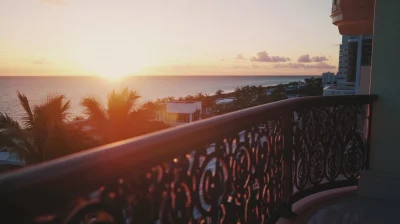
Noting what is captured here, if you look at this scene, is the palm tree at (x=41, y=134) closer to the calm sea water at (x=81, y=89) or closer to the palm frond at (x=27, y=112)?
the palm frond at (x=27, y=112)

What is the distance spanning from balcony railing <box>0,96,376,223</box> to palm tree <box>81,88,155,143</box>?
11211 mm

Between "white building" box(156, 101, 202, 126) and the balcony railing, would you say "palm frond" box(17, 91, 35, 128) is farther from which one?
"white building" box(156, 101, 202, 126)

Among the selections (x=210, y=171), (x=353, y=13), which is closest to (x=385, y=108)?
(x=210, y=171)

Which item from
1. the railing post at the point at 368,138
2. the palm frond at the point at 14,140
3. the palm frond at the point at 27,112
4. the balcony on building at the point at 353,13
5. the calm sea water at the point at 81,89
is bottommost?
the calm sea water at the point at 81,89

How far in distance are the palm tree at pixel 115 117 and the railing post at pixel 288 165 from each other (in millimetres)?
11410

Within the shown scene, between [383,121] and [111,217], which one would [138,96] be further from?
[111,217]

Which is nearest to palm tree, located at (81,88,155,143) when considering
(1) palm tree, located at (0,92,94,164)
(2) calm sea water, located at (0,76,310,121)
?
(2) calm sea water, located at (0,76,310,121)

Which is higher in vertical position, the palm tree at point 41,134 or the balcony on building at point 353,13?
the balcony on building at point 353,13

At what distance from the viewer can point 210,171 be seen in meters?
1.63

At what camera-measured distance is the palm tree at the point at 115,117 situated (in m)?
13.7

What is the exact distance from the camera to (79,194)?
874 millimetres

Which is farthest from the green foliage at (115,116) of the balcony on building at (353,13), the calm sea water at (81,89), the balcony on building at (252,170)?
the balcony on building at (252,170)

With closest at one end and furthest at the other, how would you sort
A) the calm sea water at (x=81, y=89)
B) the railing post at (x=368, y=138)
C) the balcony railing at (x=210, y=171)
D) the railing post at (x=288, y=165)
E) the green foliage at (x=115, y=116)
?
the balcony railing at (x=210, y=171) → the railing post at (x=288, y=165) → the railing post at (x=368, y=138) → the green foliage at (x=115, y=116) → the calm sea water at (x=81, y=89)

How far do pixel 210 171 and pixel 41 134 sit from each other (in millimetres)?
11964
